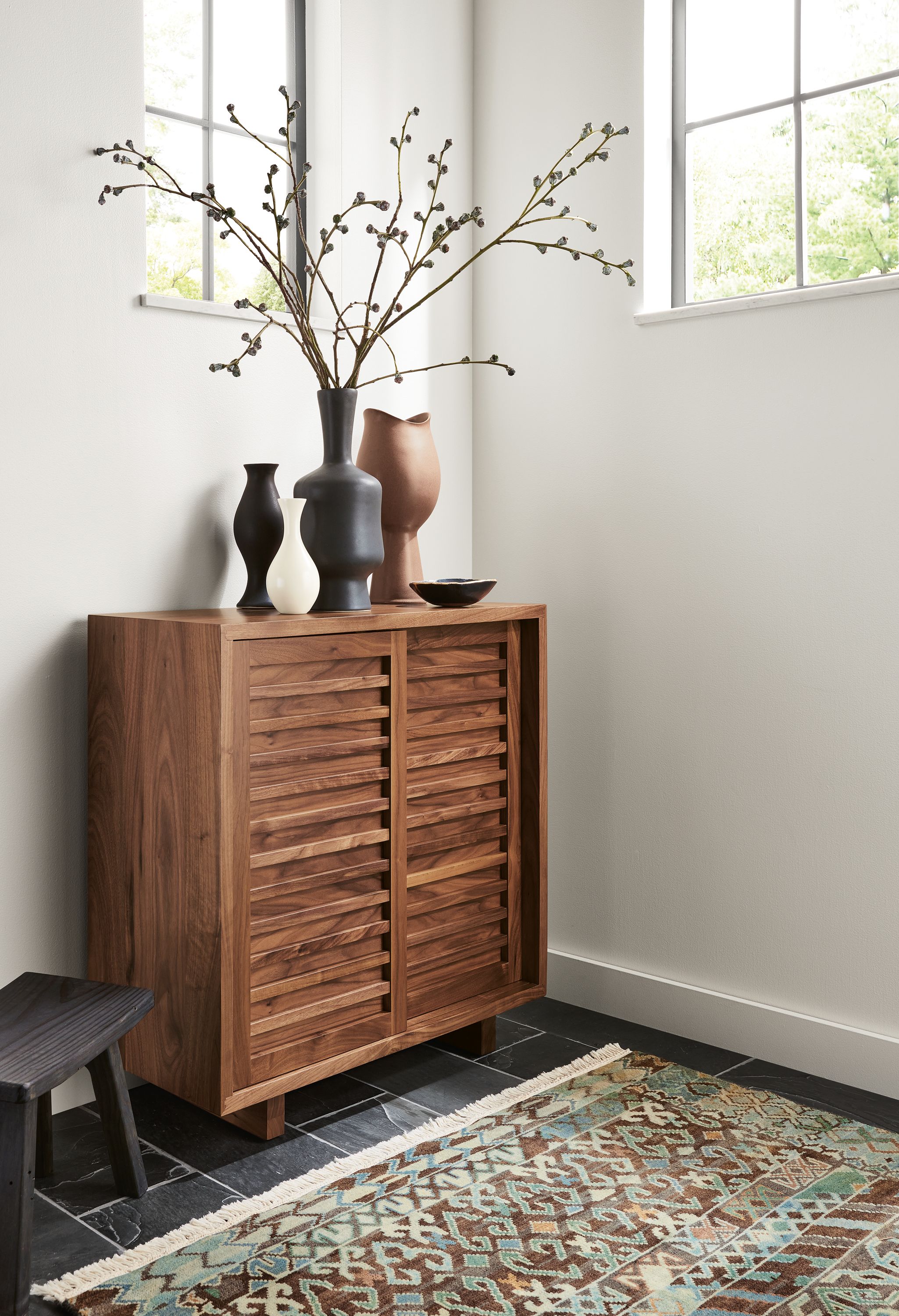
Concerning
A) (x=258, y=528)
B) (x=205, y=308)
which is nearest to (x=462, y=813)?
(x=258, y=528)

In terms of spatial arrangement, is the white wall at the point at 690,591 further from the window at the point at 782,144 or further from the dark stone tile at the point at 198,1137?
the dark stone tile at the point at 198,1137

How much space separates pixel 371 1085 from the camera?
2.39m

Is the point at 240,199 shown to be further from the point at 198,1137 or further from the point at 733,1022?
the point at 733,1022

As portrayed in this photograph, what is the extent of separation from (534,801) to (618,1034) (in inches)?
23.9

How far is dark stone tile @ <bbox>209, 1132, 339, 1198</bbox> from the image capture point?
1978 mm

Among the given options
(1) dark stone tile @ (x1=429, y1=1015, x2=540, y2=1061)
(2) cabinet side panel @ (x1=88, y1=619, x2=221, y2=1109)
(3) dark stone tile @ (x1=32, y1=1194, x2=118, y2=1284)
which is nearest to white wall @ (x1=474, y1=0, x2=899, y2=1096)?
(1) dark stone tile @ (x1=429, y1=1015, x2=540, y2=1061)

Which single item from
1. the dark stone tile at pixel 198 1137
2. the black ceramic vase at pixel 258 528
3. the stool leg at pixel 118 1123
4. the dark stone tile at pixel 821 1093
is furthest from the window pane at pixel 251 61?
the dark stone tile at pixel 821 1093

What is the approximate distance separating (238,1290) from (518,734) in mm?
1268

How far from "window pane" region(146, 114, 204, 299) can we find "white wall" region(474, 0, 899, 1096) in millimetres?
805

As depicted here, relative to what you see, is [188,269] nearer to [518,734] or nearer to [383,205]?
[383,205]

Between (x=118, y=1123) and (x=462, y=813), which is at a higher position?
(x=462, y=813)

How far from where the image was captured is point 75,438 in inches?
87.5

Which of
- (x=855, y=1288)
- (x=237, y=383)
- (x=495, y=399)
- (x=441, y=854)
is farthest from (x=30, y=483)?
(x=855, y=1288)

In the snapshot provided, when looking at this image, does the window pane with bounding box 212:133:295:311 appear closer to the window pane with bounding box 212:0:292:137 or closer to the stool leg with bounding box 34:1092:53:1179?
the window pane with bounding box 212:0:292:137
